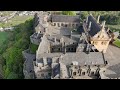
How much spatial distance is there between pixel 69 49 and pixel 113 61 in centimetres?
477

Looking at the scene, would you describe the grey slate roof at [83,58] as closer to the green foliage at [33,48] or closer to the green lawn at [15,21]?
the green foliage at [33,48]

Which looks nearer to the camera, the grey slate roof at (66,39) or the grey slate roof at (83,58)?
the grey slate roof at (83,58)

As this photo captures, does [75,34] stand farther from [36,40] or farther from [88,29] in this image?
[36,40]

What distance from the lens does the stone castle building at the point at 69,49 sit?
61.1 ft

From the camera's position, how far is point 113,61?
2169cm

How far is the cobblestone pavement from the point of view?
19.3m

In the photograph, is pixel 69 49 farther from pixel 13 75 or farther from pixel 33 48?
pixel 13 75

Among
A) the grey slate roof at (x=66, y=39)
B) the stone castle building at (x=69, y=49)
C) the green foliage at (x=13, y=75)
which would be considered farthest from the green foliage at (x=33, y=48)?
the green foliage at (x=13, y=75)

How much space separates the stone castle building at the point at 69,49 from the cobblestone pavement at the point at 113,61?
0.74 m

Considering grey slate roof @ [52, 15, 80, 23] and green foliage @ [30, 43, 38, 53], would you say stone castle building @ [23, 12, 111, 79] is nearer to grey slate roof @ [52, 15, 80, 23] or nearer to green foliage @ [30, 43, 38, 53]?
grey slate roof @ [52, 15, 80, 23]

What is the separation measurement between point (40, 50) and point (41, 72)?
274 cm

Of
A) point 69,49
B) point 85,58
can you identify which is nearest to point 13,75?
point 69,49

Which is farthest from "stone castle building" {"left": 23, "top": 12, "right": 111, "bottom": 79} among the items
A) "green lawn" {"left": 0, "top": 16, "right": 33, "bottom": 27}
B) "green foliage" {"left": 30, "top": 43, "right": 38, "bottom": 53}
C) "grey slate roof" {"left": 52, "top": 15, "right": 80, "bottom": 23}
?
"green lawn" {"left": 0, "top": 16, "right": 33, "bottom": 27}
